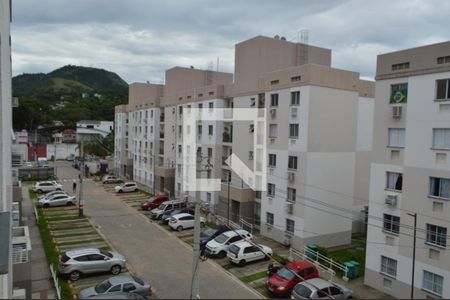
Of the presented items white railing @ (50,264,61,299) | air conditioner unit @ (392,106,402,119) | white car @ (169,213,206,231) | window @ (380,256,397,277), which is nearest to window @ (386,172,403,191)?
air conditioner unit @ (392,106,402,119)

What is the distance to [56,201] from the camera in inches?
1212

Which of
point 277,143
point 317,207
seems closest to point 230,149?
point 277,143

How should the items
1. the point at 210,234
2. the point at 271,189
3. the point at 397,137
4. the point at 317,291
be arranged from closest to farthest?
1. the point at 317,291
2. the point at 397,137
3. the point at 210,234
4. the point at 271,189

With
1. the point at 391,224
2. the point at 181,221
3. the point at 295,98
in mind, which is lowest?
the point at 181,221

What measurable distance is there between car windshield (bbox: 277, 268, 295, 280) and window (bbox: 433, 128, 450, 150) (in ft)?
25.3

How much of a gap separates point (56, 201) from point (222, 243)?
18.0 meters

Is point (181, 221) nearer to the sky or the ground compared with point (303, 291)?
nearer to the ground

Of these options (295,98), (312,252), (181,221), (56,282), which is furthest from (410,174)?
(56,282)

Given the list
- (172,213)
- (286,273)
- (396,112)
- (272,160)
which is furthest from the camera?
(172,213)

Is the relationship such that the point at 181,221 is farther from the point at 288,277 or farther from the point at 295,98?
the point at 295,98

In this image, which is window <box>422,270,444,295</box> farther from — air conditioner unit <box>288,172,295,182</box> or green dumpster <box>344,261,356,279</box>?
air conditioner unit <box>288,172,295,182</box>

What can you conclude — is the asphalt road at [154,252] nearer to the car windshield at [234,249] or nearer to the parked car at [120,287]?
the parked car at [120,287]

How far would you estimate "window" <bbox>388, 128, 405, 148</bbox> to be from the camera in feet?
51.0

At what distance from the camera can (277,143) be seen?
2245cm
